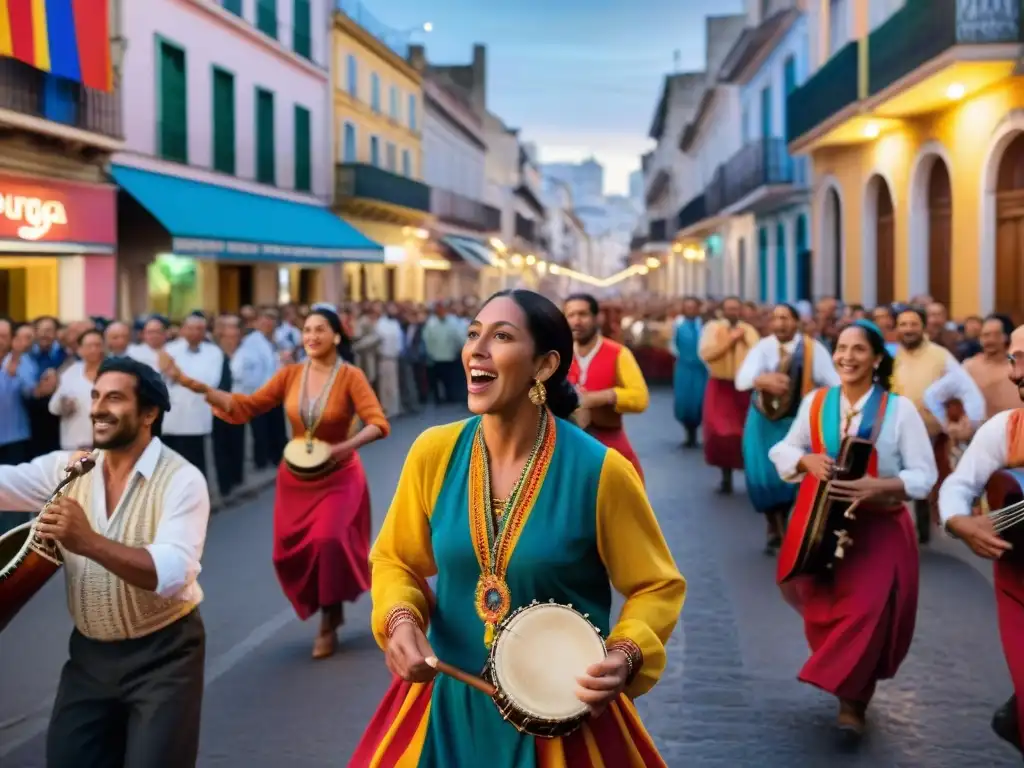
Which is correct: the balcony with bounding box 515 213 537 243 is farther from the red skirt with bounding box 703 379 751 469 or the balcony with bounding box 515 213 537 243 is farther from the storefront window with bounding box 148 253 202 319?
the red skirt with bounding box 703 379 751 469

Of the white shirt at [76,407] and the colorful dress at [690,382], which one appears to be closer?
the white shirt at [76,407]

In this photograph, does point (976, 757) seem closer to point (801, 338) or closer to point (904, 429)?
point (904, 429)

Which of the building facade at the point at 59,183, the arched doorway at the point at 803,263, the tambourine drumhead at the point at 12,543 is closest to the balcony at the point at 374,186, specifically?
the arched doorway at the point at 803,263

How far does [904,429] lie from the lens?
6.19 m

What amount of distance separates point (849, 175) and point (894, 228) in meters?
2.74

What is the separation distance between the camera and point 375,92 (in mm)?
39125

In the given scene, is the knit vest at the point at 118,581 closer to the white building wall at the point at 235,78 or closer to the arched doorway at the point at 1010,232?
the arched doorway at the point at 1010,232

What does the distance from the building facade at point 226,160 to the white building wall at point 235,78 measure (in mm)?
31

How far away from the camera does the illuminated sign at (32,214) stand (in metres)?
17.7

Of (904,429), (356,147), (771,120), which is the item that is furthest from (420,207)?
(904,429)

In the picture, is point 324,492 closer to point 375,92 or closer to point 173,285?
point 173,285

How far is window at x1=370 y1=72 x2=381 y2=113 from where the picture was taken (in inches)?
1522

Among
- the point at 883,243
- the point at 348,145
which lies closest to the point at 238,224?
the point at 883,243

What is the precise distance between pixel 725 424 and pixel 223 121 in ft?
52.6
